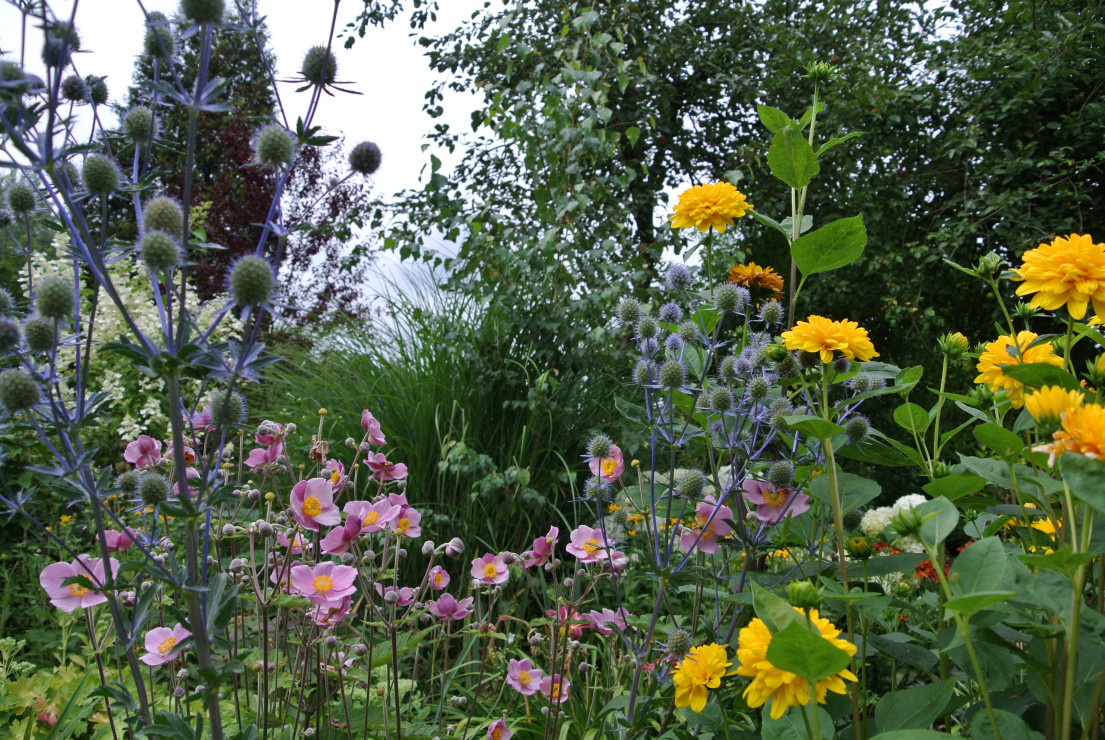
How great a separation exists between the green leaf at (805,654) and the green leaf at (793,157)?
831 mm

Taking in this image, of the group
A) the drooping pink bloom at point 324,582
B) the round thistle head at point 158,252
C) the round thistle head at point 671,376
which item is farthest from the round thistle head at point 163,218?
the round thistle head at point 671,376

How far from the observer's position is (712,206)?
153cm

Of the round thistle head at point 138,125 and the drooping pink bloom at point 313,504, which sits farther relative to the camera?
the drooping pink bloom at point 313,504

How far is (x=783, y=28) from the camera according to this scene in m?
5.84

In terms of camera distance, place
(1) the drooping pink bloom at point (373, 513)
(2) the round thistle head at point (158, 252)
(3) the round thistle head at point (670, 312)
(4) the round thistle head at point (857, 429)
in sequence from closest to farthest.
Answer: (2) the round thistle head at point (158, 252) → (4) the round thistle head at point (857, 429) → (1) the drooping pink bloom at point (373, 513) → (3) the round thistle head at point (670, 312)

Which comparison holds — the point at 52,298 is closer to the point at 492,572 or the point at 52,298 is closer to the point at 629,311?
the point at 492,572

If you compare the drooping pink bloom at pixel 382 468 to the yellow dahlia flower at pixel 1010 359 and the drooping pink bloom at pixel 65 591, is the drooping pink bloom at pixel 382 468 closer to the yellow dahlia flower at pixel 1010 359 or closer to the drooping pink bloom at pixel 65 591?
the drooping pink bloom at pixel 65 591

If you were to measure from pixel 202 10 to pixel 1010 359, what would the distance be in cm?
132

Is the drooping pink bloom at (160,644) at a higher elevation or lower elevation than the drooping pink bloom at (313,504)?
lower

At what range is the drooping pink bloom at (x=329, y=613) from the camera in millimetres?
1299

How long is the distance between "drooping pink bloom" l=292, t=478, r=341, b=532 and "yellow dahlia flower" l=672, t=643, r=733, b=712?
0.67 meters

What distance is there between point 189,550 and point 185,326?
Answer: 1.01ft

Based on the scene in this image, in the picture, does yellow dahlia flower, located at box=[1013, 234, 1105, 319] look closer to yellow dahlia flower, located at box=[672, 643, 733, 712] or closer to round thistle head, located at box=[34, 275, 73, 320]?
yellow dahlia flower, located at box=[672, 643, 733, 712]

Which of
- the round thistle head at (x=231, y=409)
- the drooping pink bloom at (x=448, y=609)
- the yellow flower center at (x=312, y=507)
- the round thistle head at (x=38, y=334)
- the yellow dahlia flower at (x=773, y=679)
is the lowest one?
the drooping pink bloom at (x=448, y=609)
